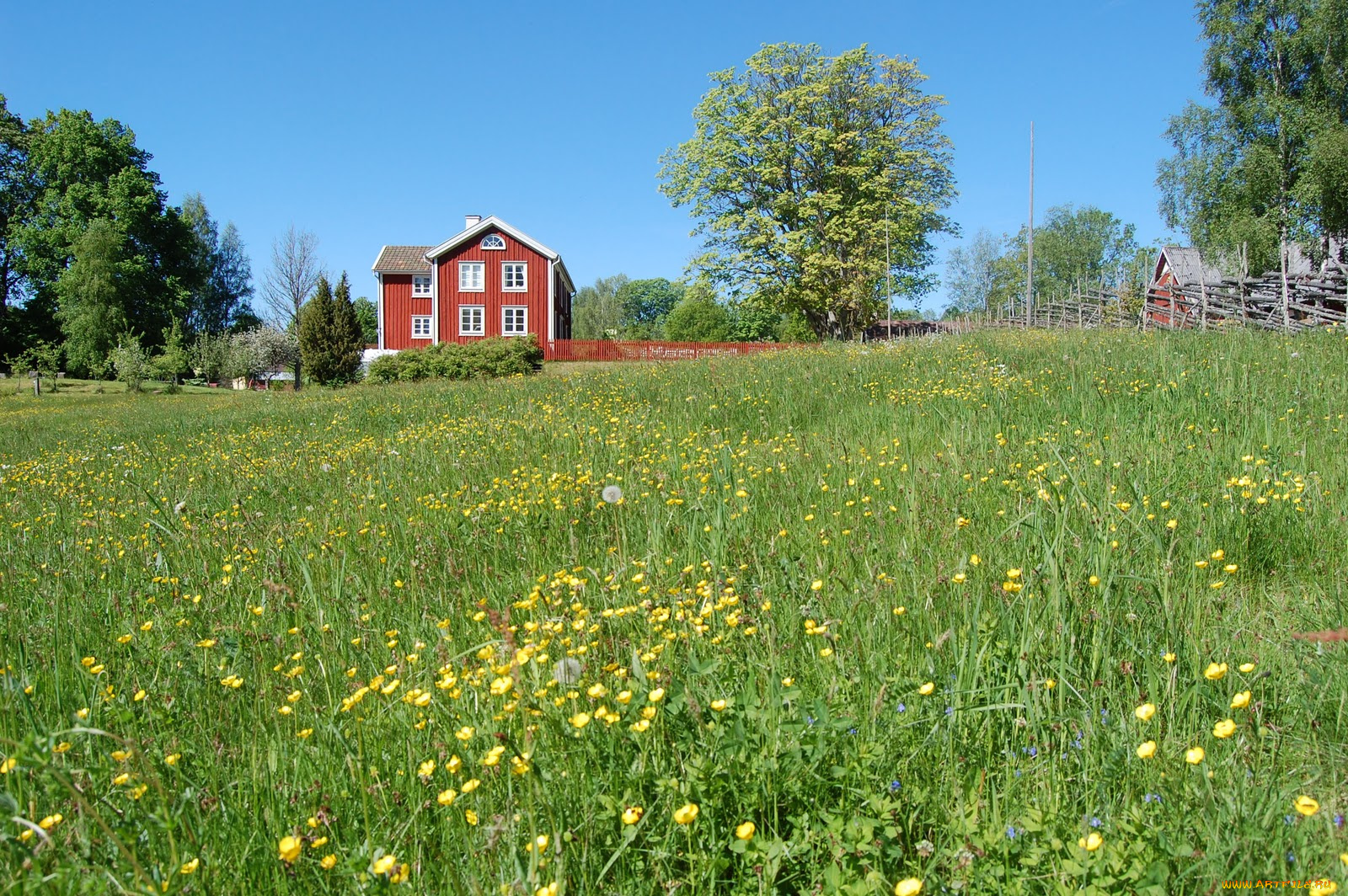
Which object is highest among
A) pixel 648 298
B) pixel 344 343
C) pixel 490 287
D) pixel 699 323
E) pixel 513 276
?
pixel 648 298

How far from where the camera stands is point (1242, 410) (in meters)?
4.86

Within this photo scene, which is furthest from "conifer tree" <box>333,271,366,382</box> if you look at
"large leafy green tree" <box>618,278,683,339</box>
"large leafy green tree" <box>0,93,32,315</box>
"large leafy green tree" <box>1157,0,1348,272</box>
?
"large leafy green tree" <box>618,278,683,339</box>

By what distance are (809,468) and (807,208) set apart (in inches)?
1281

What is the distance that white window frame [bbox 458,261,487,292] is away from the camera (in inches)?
1690

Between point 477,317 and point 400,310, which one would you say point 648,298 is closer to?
point 400,310

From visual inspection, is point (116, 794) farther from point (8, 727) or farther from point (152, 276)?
point (152, 276)

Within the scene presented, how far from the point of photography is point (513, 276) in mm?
43219

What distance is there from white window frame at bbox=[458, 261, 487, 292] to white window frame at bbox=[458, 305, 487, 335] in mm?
947

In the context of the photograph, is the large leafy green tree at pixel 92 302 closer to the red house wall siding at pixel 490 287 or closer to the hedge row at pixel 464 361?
the red house wall siding at pixel 490 287

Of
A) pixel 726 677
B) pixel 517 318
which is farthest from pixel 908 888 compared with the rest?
pixel 517 318

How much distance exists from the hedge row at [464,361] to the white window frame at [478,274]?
14.9 meters

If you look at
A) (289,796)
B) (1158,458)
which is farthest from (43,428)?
(1158,458)

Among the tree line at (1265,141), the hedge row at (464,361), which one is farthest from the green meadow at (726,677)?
the tree line at (1265,141)

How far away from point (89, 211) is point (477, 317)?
2691 cm
